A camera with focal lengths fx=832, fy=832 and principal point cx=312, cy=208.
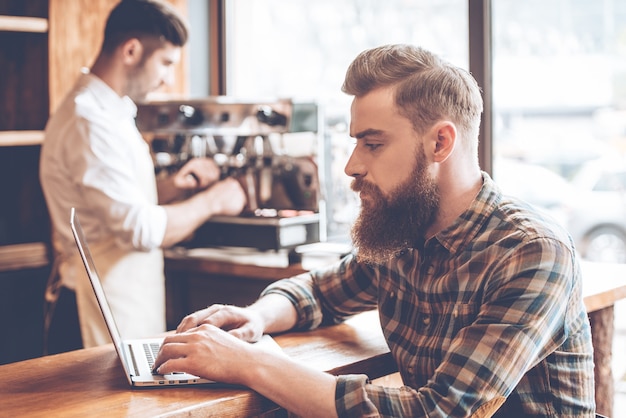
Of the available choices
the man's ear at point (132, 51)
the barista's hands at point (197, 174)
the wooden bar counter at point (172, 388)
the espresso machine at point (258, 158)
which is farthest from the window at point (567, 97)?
the man's ear at point (132, 51)

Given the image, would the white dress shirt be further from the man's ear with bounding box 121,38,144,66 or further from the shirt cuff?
the shirt cuff

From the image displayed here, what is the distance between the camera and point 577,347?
5.53 ft

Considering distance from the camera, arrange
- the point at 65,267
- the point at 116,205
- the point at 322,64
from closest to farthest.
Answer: the point at 116,205 < the point at 65,267 < the point at 322,64

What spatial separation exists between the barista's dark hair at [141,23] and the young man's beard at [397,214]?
1437mm

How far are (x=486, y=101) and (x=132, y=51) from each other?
1.41m

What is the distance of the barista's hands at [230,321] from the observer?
1.89 metres

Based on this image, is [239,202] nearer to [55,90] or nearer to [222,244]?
[222,244]

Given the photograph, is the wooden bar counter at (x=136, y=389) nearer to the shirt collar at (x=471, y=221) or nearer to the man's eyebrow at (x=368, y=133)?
the shirt collar at (x=471, y=221)

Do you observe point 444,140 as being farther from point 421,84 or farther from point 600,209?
point 600,209

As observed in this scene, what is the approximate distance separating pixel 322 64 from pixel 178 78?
707mm

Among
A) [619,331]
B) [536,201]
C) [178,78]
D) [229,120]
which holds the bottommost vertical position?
[619,331]

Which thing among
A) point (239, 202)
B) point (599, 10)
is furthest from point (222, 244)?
point (599, 10)

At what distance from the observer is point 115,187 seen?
9.30ft

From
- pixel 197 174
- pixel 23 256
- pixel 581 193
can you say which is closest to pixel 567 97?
pixel 581 193
